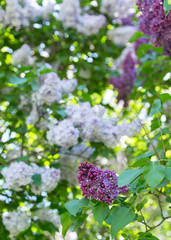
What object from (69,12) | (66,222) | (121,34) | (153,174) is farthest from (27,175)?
(121,34)

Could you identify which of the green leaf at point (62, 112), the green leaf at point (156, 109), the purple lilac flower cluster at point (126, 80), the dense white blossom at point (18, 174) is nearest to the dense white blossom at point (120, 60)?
the purple lilac flower cluster at point (126, 80)

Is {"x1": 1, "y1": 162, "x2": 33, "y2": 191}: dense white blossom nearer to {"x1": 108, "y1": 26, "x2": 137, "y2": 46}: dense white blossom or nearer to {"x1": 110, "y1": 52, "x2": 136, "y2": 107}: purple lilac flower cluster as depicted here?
{"x1": 110, "y1": 52, "x2": 136, "y2": 107}: purple lilac flower cluster

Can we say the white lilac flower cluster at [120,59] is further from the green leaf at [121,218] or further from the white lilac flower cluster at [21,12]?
the green leaf at [121,218]

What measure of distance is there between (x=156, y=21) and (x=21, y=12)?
4.72 feet

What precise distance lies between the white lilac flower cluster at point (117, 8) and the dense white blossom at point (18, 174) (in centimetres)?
169

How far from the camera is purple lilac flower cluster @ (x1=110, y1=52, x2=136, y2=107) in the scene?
261 cm

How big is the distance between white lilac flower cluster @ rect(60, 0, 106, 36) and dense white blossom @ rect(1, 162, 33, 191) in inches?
50.2

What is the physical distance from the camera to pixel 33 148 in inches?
90.4

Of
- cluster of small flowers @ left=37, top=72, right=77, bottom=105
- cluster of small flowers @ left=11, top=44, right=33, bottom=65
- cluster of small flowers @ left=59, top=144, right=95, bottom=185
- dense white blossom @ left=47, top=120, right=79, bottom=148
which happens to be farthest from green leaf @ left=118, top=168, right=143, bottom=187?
cluster of small flowers @ left=11, top=44, right=33, bottom=65

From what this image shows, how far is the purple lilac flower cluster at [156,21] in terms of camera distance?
3.85 feet

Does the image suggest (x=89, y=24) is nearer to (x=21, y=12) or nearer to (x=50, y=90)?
(x=21, y=12)

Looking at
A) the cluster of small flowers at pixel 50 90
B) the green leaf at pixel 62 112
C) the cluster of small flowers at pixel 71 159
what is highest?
the cluster of small flowers at pixel 50 90

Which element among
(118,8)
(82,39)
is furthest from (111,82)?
(118,8)

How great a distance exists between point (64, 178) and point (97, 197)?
116 centimetres
